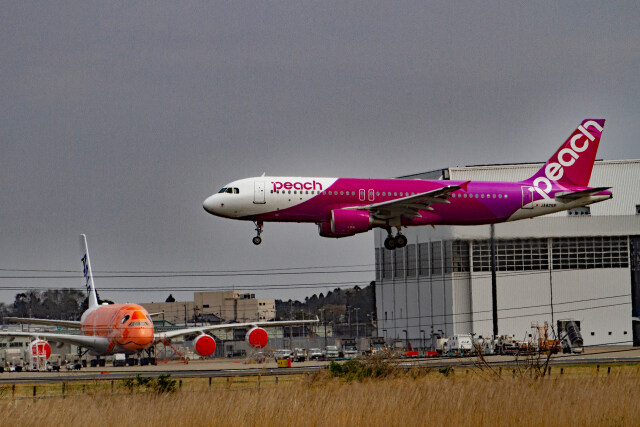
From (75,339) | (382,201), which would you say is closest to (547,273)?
(75,339)

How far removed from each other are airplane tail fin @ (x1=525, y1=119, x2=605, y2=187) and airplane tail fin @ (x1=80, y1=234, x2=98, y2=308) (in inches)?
2104

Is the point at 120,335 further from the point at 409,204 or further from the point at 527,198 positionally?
the point at 527,198

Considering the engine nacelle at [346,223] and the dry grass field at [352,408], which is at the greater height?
the engine nacelle at [346,223]

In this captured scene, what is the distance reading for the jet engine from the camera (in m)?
58.4

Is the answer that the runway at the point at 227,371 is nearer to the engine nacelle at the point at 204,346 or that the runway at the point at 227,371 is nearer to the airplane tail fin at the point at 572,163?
the engine nacelle at the point at 204,346

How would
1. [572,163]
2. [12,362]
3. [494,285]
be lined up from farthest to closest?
[494,285], [12,362], [572,163]

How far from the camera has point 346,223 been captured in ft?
192

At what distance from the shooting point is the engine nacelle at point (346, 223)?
192 ft

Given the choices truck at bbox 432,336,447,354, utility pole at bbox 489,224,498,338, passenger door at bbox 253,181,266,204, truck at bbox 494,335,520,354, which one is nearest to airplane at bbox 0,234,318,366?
truck at bbox 432,336,447,354

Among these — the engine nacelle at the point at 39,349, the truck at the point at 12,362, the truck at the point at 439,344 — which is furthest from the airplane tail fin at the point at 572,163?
the truck at the point at 12,362

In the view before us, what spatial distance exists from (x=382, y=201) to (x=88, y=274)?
60.0m

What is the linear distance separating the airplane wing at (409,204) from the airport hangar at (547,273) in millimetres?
44501

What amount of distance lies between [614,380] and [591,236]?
243 feet

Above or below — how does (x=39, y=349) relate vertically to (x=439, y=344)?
above
